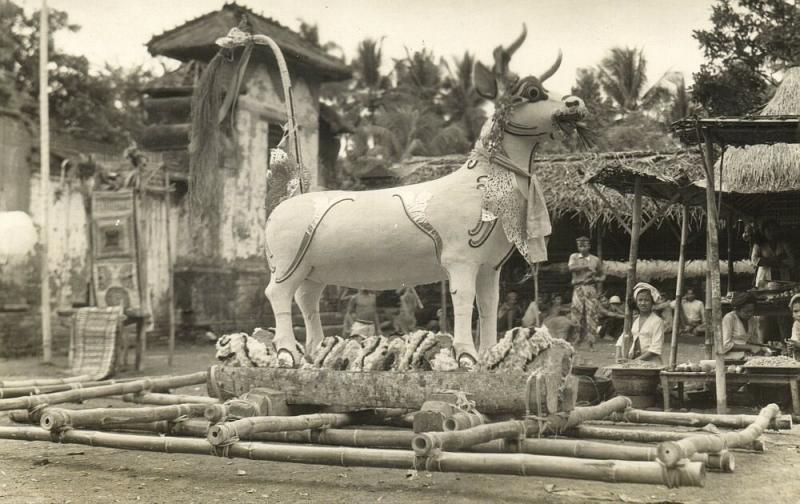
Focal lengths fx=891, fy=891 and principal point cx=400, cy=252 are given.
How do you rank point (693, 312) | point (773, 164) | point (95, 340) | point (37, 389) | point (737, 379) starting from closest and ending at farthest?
point (37, 389)
point (737, 379)
point (773, 164)
point (95, 340)
point (693, 312)

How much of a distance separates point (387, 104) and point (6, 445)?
1124 inches

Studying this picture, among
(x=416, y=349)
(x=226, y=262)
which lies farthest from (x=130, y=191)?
(x=416, y=349)

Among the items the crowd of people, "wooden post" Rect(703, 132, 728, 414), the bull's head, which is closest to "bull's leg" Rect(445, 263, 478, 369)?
the bull's head

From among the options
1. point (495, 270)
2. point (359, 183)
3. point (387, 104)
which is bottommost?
point (495, 270)

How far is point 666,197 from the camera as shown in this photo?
33.0ft

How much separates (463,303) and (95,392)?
9.90 feet

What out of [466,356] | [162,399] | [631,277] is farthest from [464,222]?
[631,277]

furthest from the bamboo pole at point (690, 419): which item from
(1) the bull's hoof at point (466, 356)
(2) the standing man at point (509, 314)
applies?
(2) the standing man at point (509, 314)

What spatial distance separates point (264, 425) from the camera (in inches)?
196

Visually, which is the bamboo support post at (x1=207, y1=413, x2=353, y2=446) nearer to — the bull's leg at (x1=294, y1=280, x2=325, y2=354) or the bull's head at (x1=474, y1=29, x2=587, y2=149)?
the bull's leg at (x1=294, y1=280, x2=325, y2=354)

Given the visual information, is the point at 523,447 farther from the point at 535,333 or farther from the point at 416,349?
the point at 416,349

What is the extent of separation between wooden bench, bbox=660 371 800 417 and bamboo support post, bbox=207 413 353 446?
3553 millimetres

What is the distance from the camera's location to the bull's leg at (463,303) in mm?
5676

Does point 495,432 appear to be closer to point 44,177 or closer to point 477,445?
point 477,445
